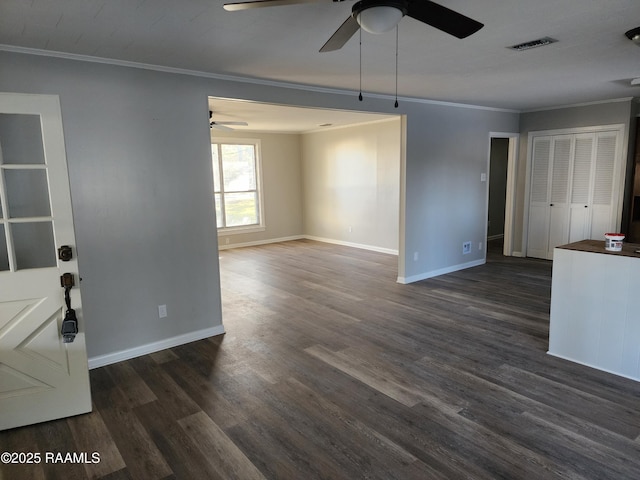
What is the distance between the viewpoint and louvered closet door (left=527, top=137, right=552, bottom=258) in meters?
6.61

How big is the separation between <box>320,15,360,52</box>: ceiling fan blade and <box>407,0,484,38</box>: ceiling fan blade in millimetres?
281

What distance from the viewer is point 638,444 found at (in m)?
2.25

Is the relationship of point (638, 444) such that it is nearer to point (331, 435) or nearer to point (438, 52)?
point (331, 435)

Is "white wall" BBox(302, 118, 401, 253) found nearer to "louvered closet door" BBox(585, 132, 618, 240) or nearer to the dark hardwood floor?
"louvered closet door" BBox(585, 132, 618, 240)

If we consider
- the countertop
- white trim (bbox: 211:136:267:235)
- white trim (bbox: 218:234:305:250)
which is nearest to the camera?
the countertop

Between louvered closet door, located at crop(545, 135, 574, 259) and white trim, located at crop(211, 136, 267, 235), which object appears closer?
louvered closet door, located at crop(545, 135, 574, 259)

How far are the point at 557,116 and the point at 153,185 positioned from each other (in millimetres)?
6080

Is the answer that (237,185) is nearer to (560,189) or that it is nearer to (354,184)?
(354,184)

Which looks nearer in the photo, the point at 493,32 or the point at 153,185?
the point at 493,32

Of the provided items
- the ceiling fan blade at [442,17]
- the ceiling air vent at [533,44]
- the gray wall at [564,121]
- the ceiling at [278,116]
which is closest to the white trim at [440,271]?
the gray wall at [564,121]

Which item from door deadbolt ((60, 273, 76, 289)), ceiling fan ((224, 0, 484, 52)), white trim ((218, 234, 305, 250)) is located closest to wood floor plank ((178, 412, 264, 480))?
door deadbolt ((60, 273, 76, 289))

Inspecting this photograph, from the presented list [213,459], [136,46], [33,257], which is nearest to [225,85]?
[136,46]

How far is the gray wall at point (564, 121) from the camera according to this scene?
5707 mm

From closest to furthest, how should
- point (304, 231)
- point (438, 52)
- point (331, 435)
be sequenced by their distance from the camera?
point (331, 435) → point (438, 52) → point (304, 231)
